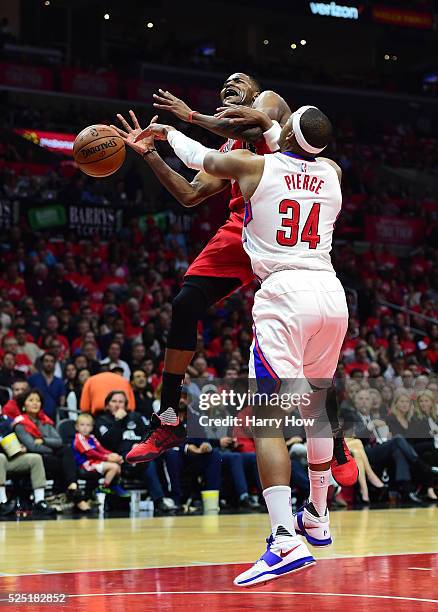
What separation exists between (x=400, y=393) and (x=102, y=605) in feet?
31.5

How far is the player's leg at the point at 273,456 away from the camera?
5383 millimetres

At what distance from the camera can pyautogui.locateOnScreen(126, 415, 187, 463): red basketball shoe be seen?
257 inches

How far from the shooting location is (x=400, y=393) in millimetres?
14602

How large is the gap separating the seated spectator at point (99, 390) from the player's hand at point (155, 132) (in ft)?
20.0

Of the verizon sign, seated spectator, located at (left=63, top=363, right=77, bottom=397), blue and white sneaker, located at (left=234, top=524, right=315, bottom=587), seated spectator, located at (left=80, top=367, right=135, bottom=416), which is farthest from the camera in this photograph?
the verizon sign

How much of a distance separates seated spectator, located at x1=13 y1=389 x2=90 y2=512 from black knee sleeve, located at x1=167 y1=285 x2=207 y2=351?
5.55 m

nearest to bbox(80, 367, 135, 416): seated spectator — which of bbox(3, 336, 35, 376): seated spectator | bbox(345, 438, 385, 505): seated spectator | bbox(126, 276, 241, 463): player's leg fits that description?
bbox(3, 336, 35, 376): seated spectator

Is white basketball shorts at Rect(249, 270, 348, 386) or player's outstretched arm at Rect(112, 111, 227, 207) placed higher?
player's outstretched arm at Rect(112, 111, 227, 207)

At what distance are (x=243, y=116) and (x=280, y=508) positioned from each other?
2279 millimetres

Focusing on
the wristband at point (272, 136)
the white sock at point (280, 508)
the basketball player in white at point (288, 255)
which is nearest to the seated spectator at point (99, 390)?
the wristband at point (272, 136)

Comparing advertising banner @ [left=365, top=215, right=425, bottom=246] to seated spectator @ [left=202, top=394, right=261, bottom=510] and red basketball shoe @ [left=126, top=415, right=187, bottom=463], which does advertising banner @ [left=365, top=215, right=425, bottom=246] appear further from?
red basketball shoe @ [left=126, top=415, right=187, bottom=463]

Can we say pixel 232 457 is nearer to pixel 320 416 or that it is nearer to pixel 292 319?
pixel 320 416

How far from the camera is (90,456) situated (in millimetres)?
12180

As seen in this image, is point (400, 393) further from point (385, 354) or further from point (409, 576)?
point (409, 576)
